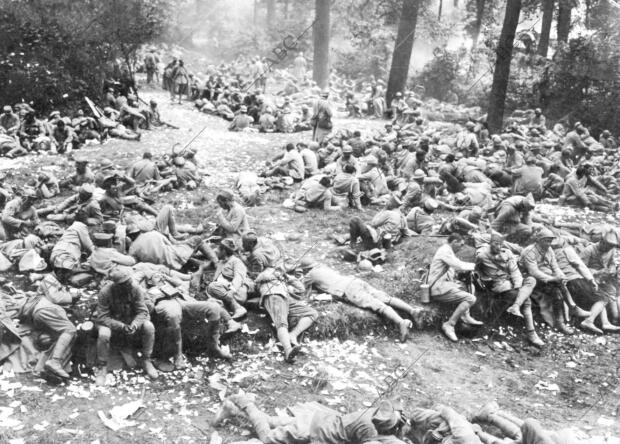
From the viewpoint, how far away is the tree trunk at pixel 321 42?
26.9 m

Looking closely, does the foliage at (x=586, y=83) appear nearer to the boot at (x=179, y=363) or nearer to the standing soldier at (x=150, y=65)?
the standing soldier at (x=150, y=65)

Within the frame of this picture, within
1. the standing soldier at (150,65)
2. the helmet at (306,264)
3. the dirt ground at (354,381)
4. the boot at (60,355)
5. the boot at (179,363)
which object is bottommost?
the dirt ground at (354,381)

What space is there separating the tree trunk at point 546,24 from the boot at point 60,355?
23749mm

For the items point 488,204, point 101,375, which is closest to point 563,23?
point 488,204

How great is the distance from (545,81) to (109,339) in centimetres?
2010

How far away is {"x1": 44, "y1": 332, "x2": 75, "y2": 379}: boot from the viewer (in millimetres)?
7117

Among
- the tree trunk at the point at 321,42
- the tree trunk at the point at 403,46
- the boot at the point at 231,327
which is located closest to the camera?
the boot at the point at 231,327

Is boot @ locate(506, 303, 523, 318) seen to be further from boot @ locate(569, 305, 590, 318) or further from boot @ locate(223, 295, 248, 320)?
boot @ locate(223, 295, 248, 320)

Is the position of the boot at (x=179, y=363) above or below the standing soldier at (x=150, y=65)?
below

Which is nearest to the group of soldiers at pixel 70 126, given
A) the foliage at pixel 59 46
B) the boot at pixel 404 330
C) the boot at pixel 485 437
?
the foliage at pixel 59 46

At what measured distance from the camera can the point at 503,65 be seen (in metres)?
18.8

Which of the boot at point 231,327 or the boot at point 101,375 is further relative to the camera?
the boot at point 231,327

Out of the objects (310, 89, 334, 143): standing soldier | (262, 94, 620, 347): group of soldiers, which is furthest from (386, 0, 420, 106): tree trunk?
(310, 89, 334, 143): standing soldier

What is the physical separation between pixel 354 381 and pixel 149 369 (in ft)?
8.47
